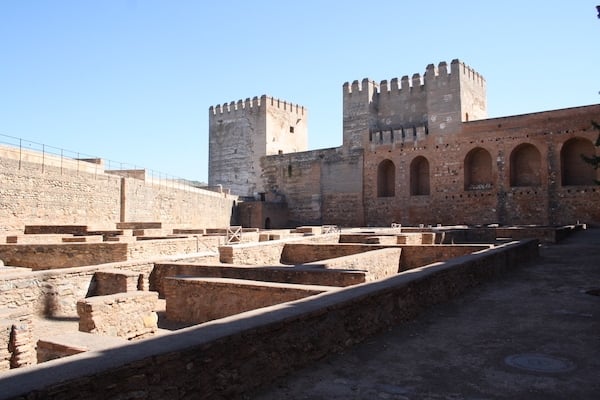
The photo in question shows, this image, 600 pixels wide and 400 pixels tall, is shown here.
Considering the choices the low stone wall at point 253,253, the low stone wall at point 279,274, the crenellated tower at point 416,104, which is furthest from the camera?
the crenellated tower at point 416,104

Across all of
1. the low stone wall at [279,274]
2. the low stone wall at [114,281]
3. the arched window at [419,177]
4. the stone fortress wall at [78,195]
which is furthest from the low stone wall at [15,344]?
the arched window at [419,177]

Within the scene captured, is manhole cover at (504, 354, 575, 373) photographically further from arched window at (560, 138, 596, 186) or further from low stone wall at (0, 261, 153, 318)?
arched window at (560, 138, 596, 186)

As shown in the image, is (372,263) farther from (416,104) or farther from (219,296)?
(416,104)

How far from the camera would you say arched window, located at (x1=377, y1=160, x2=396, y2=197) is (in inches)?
1210

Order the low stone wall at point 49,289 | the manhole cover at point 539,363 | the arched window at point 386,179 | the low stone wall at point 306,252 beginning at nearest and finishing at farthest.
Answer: the manhole cover at point 539,363, the low stone wall at point 49,289, the low stone wall at point 306,252, the arched window at point 386,179

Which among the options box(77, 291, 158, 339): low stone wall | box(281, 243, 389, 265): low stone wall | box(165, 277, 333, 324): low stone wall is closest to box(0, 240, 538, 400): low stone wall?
box(165, 277, 333, 324): low stone wall

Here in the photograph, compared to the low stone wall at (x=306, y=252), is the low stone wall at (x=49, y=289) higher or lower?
lower

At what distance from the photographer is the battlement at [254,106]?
3650 centimetres

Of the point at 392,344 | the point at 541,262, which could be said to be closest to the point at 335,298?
the point at 392,344

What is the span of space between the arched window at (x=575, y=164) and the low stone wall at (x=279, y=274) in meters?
20.9

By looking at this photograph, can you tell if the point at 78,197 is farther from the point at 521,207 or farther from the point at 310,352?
the point at 521,207

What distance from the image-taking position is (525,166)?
26.3 m

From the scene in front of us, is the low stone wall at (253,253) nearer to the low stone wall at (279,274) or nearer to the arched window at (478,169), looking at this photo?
the low stone wall at (279,274)

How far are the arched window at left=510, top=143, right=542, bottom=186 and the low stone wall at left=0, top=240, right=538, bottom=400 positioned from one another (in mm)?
22802
